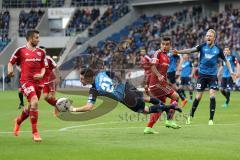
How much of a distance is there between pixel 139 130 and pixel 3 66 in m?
41.5

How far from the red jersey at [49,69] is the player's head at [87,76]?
16.1 feet

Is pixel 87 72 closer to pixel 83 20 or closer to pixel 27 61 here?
pixel 27 61

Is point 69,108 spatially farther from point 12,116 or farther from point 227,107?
point 227,107

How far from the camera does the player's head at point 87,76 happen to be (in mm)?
14070

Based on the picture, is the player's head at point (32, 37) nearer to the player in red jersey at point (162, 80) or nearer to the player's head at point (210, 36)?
the player in red jersey at point (162, 80)

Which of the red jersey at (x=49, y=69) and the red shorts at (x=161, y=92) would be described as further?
the red jersey at (x=49, y=69)

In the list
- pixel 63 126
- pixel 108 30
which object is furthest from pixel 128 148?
pixel 108 30

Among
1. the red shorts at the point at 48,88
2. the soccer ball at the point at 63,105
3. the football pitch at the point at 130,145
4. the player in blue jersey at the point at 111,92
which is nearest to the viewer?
the football pitch at the point at 130,145

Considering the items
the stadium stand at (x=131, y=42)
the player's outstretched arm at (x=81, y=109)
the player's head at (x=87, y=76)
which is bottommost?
the stadium stand at (x=131, y=42)

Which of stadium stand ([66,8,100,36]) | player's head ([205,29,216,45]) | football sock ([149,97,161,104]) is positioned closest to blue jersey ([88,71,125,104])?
football sock ([149,97,161,104])

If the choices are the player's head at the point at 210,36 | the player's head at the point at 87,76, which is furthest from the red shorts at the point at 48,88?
the player's head at the point at 87,76

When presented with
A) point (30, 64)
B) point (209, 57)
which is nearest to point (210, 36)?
point (209, 57)

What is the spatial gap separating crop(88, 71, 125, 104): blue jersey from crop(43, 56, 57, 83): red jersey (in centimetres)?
463

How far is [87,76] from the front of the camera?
14375 millimetres
